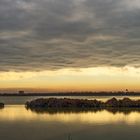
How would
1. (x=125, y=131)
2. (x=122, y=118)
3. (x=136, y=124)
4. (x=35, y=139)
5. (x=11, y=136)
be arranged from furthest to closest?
(x=122, y=118)
(x=136, y=124)
(x=125, y=131)
(x=11, y=136)
(x=35, y=139)

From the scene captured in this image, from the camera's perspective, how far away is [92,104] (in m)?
71.1

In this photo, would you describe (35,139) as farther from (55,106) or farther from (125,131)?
(55,106)

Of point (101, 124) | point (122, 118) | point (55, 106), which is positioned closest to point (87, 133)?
point (101, 124)

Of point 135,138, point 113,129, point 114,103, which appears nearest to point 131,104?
point 114,103

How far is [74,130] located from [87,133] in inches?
104

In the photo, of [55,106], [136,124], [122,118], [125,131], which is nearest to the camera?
[125,131]

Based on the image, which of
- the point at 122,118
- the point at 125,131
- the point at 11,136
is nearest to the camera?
the point at 11,136

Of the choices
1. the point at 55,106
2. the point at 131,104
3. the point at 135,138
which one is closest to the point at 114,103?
the point at 131,104

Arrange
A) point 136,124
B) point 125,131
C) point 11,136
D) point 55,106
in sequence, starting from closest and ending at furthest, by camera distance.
Result: point 11,136 → point 125,131 → point 136,124 → point 55,106

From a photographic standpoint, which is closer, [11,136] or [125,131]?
[11,136]

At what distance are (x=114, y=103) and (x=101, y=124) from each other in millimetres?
27775

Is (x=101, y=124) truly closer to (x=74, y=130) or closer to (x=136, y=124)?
(x=136, y=124)

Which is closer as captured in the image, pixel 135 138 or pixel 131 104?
pixel 135 138

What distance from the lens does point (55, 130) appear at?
38.2 m
